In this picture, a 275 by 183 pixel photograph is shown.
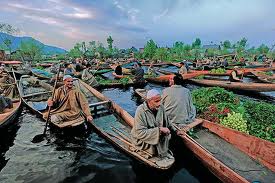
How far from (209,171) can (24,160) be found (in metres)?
4.69

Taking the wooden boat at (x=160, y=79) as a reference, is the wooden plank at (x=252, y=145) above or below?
above

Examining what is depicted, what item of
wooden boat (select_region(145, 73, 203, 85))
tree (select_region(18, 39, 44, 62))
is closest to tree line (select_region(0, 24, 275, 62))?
tree (select_region(18, 39, 44, 62))

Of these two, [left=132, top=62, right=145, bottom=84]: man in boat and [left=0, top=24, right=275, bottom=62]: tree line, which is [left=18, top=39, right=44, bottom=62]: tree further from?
[left=132, top=62, right=145, bottom=84]: man in boat

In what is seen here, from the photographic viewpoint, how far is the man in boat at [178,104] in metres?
6.27

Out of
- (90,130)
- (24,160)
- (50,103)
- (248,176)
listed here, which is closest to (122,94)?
(90,130)

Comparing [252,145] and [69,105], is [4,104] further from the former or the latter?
[252,145]

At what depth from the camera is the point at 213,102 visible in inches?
318

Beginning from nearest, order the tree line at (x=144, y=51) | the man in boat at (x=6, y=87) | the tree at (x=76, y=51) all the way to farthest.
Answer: the man in boat at (x=6, y=87) → the tree line at (x=144, y=51) → the tree at (x=76, y=51)

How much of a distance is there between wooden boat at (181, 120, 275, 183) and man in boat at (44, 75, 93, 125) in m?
3.16

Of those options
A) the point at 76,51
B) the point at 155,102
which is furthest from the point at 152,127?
the point at 76,51

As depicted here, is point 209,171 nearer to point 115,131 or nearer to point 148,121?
point 148,121

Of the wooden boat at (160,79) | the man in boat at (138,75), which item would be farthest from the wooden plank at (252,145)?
the wooden boat at (160,79)

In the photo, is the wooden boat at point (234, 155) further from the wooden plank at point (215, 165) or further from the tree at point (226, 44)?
the tree at point (226, 44)

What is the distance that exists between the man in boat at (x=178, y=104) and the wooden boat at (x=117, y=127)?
4.43ft
